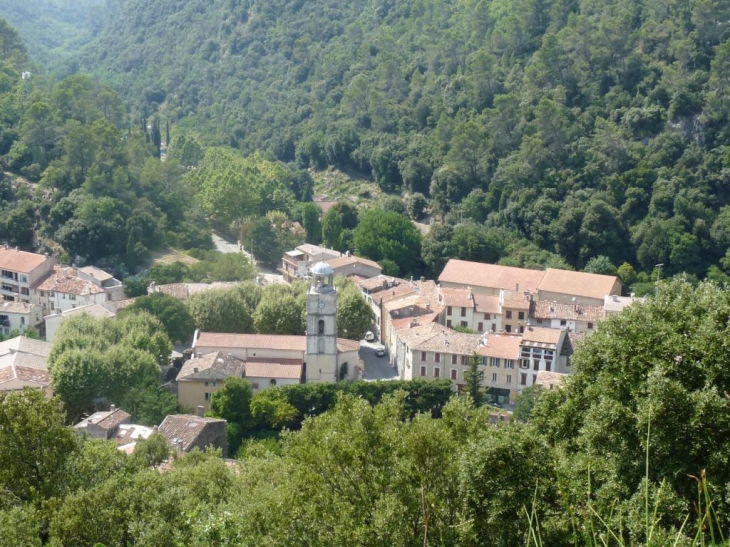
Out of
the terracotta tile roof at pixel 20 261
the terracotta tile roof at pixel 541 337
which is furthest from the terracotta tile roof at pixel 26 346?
the terracotta tile roof at pixel 541 337

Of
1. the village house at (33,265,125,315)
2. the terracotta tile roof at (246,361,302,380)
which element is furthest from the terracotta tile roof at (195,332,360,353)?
the village house at (33,265,125,315)

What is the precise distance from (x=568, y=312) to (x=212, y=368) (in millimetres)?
16207

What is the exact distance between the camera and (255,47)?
307ft

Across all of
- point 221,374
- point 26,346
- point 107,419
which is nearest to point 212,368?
point 221,374

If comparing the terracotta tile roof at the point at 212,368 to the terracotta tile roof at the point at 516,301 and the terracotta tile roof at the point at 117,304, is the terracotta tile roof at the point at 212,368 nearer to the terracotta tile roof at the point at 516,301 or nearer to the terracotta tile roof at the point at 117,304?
the terracotta tile roof at the point at 117,304

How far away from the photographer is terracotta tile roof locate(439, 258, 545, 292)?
159ft

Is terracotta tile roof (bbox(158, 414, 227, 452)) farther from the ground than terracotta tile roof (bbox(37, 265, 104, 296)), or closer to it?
closer to it

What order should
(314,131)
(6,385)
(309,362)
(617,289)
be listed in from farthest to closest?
(314,131) → (617,289) → (309,362) → (6,385)

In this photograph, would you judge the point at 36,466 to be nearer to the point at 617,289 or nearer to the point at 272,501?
the point at 272,501

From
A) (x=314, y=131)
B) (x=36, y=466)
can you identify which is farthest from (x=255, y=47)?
(x=36, y=466)

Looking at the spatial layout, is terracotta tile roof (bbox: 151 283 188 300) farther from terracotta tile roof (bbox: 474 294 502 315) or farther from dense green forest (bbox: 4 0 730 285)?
terracotta tile roof (bbox: 474 294 502 315)

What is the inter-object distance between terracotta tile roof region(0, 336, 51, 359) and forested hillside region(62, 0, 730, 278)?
23.1 metres

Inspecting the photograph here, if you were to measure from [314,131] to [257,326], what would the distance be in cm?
3560

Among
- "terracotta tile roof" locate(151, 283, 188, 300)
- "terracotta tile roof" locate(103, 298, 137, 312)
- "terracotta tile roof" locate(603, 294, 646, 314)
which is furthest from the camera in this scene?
"terracotta tile roof" locate(151, 283, 188, 300)
